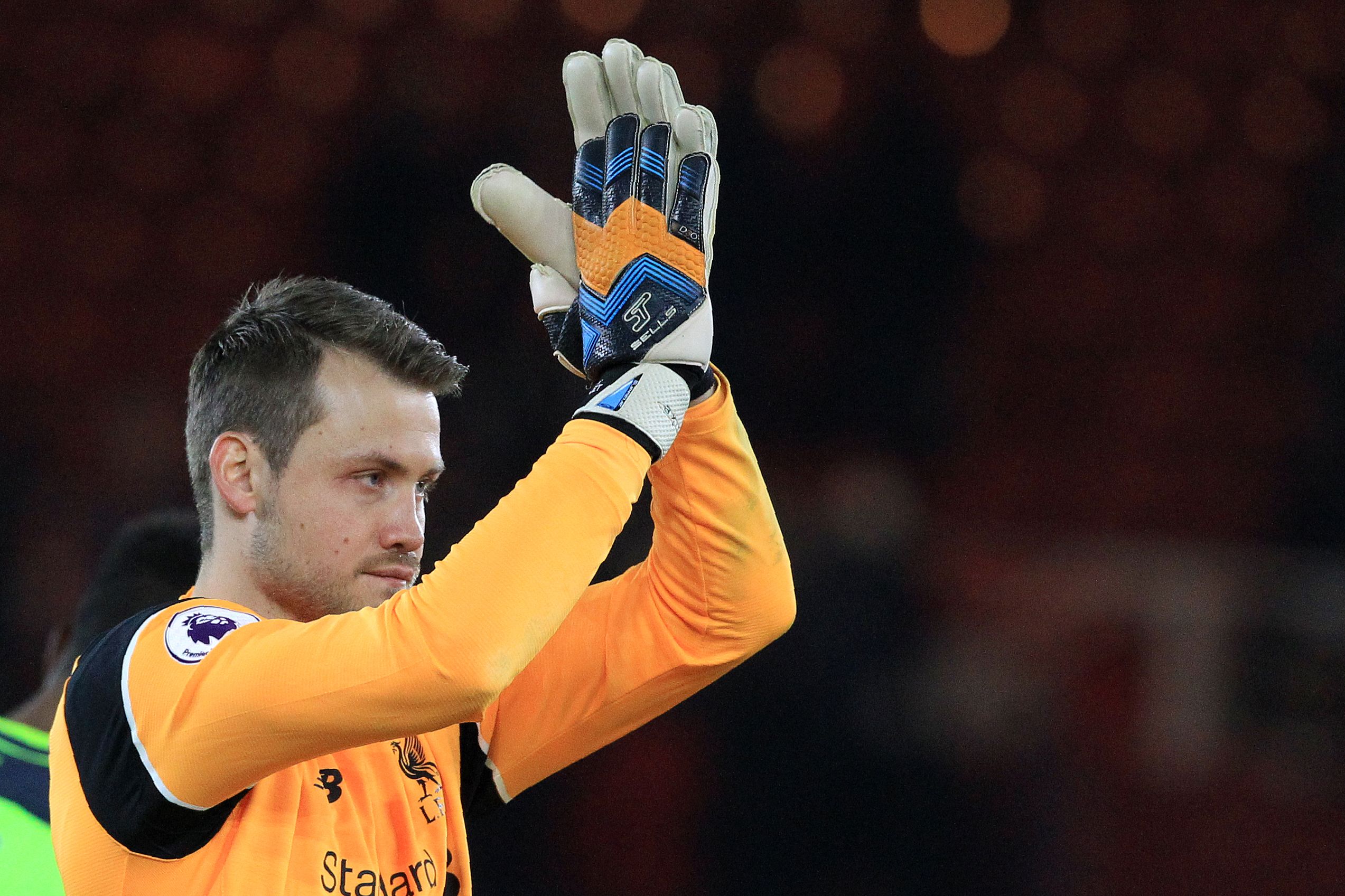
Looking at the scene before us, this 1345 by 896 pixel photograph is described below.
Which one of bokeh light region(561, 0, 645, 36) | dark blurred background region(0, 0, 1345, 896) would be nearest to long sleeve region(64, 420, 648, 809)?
dark blurred background region(0, 0, 1345, 896)

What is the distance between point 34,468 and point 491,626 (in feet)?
9.47

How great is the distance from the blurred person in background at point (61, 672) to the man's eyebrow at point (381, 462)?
3.12 ft

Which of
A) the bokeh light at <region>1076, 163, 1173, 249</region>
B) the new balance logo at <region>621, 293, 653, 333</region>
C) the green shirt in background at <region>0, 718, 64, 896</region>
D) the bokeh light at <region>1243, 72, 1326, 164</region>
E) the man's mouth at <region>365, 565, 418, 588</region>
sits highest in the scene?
the bokeh light at <region>1243, 72, 1326, 164</region>

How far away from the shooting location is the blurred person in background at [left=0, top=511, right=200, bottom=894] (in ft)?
6.49

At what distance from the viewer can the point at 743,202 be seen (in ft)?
11.7

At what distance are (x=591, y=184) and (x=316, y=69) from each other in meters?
2.77

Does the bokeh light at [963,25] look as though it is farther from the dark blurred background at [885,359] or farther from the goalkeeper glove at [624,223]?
the goalkeeper glove at [624,223]

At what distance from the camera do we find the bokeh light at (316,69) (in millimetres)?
3668

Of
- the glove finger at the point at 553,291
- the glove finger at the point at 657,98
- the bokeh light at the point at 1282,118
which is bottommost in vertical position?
the glove finger at the point at 553,291

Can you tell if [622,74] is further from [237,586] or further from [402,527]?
[237,586]

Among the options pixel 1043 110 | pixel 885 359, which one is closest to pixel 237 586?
pixel 885 359

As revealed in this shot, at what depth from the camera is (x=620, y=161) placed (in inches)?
49.3

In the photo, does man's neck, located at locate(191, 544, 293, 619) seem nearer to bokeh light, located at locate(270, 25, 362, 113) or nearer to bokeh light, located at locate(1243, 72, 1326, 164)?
bokeh light, located at locate(270, 25, 362, 113)

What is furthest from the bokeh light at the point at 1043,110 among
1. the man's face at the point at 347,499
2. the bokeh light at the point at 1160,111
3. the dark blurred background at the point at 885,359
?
the man's face at the point at 347,499
